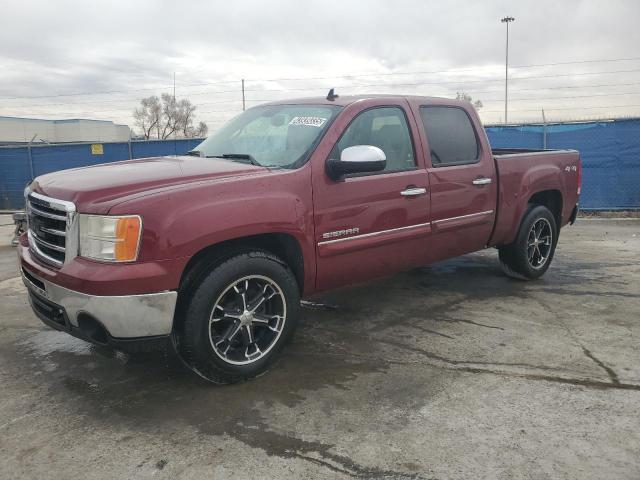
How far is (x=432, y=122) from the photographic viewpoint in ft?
15.5

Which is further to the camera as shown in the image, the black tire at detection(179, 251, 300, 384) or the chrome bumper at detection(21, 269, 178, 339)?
the black tire at detection(179, 251, 300, 384)

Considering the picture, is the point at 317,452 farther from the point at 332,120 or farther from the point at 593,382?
the point at 332,120

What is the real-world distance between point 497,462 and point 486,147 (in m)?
3.30

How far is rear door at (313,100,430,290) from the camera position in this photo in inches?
150

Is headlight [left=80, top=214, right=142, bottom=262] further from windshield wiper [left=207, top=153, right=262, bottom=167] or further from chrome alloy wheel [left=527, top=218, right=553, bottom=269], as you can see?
chrome alloy wheel [left=527, top=218, right=553, bottom=269]

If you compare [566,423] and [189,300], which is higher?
[189,300]

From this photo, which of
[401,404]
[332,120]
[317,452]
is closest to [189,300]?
[317,452]

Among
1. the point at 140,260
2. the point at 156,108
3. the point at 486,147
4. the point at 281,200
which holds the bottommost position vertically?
the point at 140,260

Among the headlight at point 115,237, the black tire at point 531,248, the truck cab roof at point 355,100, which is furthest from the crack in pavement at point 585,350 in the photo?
the headlight at point 115,237

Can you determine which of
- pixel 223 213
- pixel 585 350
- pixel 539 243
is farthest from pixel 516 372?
pixel 539 243

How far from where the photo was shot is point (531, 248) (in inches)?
231

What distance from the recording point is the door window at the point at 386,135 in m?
4.10

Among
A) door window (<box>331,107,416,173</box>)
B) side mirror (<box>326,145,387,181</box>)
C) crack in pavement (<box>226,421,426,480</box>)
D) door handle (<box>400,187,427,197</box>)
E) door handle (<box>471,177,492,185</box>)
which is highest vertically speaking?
door window (<box>331,107,416,173</box>)

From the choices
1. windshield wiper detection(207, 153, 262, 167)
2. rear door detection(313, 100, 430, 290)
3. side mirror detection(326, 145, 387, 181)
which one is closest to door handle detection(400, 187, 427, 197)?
rear door detection(313, 100, 430, 290)
